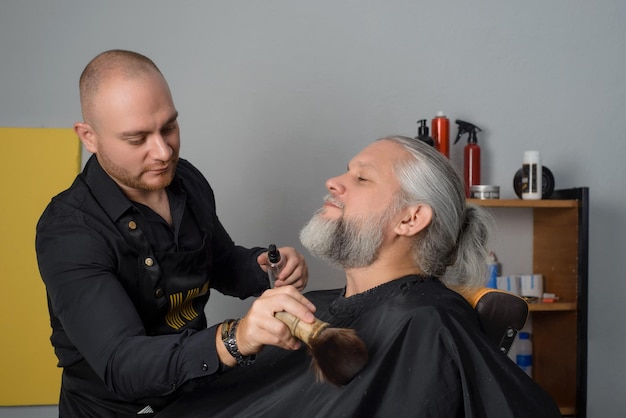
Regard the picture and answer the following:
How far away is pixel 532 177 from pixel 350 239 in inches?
59.3

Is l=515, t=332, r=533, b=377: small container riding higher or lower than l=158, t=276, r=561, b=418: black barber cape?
lower

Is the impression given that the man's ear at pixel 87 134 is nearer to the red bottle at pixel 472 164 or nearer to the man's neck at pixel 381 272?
the man's neck at pixel 381 272

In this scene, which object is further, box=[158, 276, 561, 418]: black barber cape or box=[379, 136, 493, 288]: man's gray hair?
box=[379, 136, 493, 288]: man's gray hair

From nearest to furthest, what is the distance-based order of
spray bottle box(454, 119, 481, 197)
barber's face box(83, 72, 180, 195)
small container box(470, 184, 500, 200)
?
barber's face box(83, 72, 180, 195)
small container box(470, 184, 500, 200)
spray bottle box(454, 119, 481, 197)

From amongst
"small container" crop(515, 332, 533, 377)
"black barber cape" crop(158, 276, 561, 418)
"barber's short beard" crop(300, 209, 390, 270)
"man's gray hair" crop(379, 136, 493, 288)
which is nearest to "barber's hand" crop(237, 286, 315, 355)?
"black barber cape" crop(158, 276, 561, 418)

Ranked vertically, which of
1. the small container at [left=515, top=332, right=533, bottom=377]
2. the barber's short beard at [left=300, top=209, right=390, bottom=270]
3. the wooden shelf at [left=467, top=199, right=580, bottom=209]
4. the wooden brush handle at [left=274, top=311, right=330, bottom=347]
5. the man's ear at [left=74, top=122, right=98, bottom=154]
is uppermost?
the man's ear at [left=74, top=122, right=98, bottom=154]

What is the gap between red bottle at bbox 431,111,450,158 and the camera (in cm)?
301

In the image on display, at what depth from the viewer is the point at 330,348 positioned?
Answer: 1263mm

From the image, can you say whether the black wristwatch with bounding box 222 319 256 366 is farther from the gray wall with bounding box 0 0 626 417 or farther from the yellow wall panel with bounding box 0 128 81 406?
the yellow wall panel with bounding box 0 128 81 406

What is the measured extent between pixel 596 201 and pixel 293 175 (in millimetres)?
1528

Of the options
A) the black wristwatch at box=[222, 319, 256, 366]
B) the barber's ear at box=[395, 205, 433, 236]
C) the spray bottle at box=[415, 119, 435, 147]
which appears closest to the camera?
the black wristwatch at box=[222, 319, 256, 366]

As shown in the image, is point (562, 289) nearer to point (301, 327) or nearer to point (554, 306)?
point (554, 306)

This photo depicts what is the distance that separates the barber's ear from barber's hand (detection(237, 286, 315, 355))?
1.97 feet

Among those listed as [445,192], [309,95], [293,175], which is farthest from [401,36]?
[445,192]
